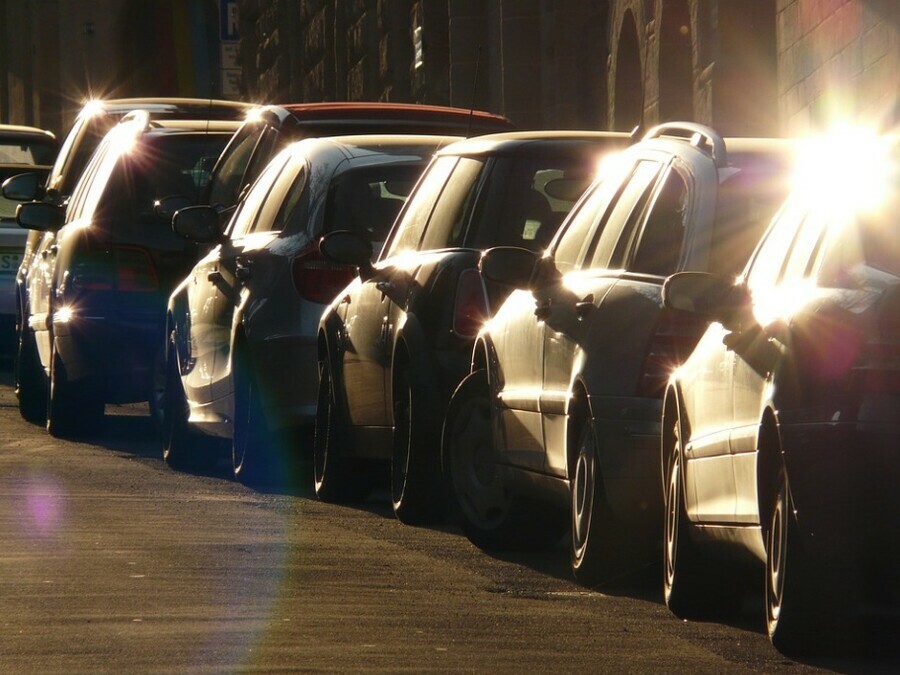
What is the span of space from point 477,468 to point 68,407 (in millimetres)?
6138

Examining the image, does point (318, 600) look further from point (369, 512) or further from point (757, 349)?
point (369, 512)

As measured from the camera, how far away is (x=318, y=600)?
811 centimetres

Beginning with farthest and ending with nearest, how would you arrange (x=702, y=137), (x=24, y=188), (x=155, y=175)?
(x=24, y=188) → (x=155, y=175) → (x=702, y=137)

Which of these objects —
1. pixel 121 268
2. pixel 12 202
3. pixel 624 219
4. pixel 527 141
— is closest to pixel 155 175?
pixel 121 268

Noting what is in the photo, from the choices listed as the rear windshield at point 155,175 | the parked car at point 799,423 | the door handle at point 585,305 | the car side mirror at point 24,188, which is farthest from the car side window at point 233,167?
the parked car at point 799,423

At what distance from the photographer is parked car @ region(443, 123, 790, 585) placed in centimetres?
842

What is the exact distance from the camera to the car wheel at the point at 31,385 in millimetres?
17594

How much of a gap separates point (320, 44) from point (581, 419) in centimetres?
3052

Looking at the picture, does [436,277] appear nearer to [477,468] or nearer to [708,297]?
[477,468]

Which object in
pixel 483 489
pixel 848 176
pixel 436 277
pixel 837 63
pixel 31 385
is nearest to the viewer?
pixel 848 176

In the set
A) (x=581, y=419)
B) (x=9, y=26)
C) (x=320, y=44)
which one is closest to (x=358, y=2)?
(x=320, y=44)

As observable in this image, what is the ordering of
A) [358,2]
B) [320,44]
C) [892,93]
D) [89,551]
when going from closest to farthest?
1. [89,551]
2. [892,93]
3. [358,2]
4. [320,44]

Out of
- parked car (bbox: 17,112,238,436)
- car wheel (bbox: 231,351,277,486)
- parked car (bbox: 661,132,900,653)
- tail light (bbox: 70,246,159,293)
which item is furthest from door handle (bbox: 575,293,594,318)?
tail light (bbox: 70,246,159,293)

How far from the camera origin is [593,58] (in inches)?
993
